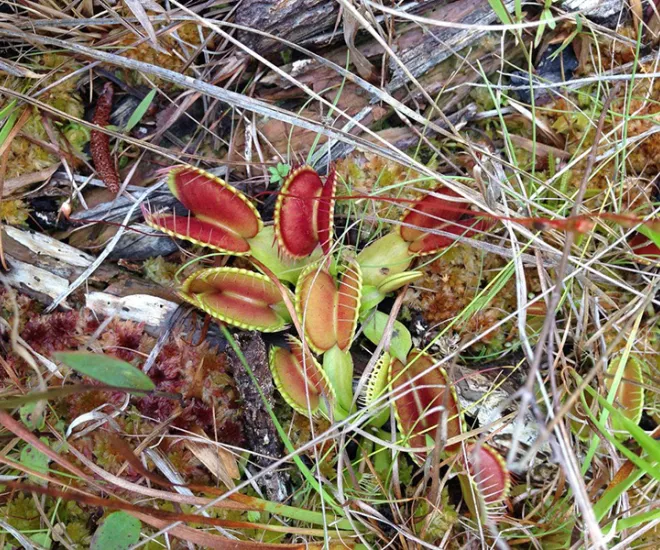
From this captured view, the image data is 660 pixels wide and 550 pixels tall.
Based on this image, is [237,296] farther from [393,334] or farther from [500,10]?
[500,10]

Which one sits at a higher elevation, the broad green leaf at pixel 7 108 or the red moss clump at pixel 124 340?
the broad green leaf at pixel 7 108

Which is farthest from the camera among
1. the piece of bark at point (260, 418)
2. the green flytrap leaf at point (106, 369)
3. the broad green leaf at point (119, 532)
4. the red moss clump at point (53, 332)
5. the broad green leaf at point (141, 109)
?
the broad green leaf at point (141, 109)

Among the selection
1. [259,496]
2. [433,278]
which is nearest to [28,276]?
[259,496]

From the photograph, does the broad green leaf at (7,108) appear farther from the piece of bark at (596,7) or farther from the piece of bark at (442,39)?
the piece of bark at (596,7)

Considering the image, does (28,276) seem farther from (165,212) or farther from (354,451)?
(354,451)

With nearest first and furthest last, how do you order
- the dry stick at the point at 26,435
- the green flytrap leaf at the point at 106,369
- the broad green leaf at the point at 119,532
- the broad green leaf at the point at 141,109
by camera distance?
the green flytrap leaf at the point at 106,369 → the dry stick at the point at 26,435 → the broad green leaf at the point at 119,532 → the broad green leaf at the point at 141,109

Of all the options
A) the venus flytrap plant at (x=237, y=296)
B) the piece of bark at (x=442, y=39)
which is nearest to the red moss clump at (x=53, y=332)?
the venus flytrap plant at (x=237, y=296)

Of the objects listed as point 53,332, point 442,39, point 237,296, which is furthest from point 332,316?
point 442,39
